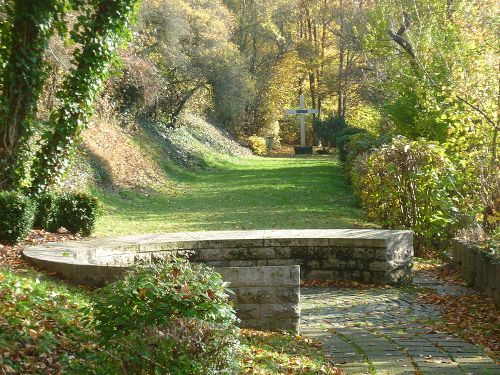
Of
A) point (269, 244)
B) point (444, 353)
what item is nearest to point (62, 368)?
point (444, 353)

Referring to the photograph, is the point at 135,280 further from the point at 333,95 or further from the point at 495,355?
the point at 333,95

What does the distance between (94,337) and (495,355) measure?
11.8 ft

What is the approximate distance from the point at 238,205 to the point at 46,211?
823 cm

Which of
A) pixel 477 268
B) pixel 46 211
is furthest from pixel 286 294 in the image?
pixel 46 211

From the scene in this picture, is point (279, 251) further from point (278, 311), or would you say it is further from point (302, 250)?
point (278, 311)

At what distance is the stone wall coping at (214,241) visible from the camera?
28.0 ft

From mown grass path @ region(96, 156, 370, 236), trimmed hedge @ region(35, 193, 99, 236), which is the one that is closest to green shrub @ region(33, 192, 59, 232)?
trimmed hedge @ region(35, 193, 99, 236)

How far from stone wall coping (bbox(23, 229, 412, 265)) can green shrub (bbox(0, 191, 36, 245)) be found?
1082 millimetres

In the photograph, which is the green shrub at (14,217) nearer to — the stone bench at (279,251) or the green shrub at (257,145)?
the stone bench at (279,251)

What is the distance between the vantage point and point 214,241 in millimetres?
9211

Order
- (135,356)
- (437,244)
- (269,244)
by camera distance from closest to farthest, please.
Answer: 1. (135,356)
2. (269,244)
3. (437,244)

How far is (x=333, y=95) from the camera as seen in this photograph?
169 feet

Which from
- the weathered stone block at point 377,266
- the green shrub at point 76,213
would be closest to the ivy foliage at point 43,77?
the green shrub at point 76,213

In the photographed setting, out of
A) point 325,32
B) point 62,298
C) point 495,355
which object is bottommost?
point 495,355
